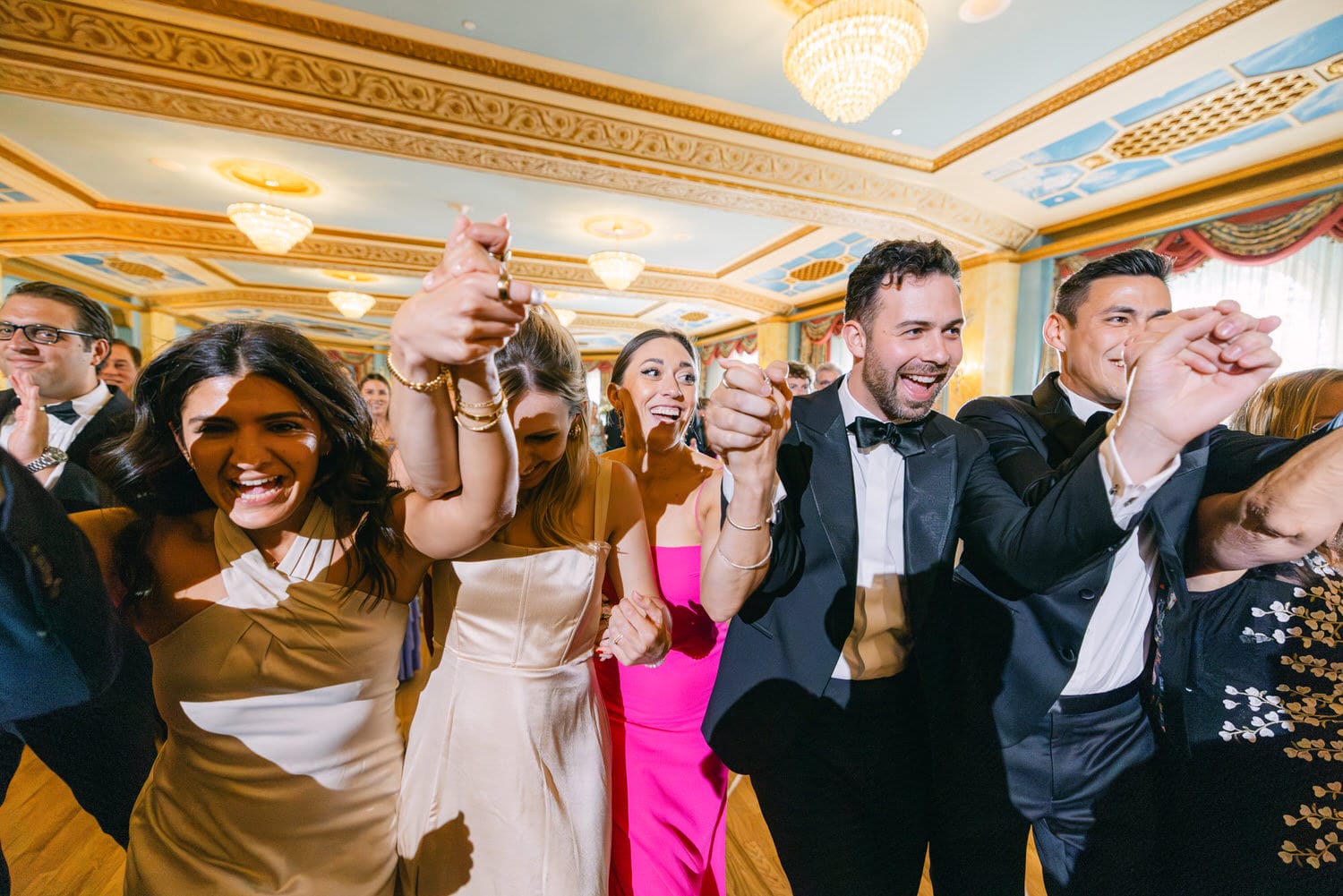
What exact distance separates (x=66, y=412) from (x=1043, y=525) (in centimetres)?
320

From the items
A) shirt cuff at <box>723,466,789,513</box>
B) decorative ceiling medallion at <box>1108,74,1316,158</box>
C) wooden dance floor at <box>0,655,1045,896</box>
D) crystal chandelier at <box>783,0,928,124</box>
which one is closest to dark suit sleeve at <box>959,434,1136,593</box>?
shirt cuff at <box>723,466,789,513</box>

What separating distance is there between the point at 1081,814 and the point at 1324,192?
6.47 metres

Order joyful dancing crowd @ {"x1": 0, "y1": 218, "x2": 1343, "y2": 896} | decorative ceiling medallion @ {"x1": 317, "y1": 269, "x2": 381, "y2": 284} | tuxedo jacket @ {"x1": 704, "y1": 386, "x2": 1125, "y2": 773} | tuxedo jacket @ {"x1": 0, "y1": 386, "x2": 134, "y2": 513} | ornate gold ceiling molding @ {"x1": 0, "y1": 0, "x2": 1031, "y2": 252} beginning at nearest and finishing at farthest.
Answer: joyful dancing crowd @ {"x1": 0, "y1": 218, "x2": 1343, "y2": 896}, tuxedo jacket @ {"x1": 704, "y1": 386, "x2": 1125, "y2": 773}, tuxedo jacket @ {"x1": 0, "y1": 386, "x2": 134, "y2": 513}, ornate gold ceiling molding @ {"x1": 0, "y1": 0, "x2": 1031, "y2": 252}, decorative ceiling medallion @ {"x1": 317, "y1": 269, "x2": 381, "y2": 284}

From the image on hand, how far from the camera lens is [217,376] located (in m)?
0.98

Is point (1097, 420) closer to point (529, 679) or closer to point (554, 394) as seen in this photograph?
point (554, 394)

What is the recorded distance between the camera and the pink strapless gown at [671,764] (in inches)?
57.3

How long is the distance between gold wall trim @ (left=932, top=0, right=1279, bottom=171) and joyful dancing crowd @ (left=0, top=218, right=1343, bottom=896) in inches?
134

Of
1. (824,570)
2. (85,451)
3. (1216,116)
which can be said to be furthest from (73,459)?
(1216,116)

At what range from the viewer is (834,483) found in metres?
1.35

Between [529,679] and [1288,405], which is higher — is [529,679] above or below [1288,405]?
below

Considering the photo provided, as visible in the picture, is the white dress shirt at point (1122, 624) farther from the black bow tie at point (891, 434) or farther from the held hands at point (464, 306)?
the held hands at point (464, 306)

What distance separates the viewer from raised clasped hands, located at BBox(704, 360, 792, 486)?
969mm

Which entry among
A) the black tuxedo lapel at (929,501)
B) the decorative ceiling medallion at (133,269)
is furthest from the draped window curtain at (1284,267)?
the decorative ceiling medallion at (133,269)

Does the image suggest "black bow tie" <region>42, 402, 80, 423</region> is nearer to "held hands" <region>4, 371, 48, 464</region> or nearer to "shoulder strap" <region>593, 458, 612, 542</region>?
"held hands" <region>4, 371, 48, 464</region>
